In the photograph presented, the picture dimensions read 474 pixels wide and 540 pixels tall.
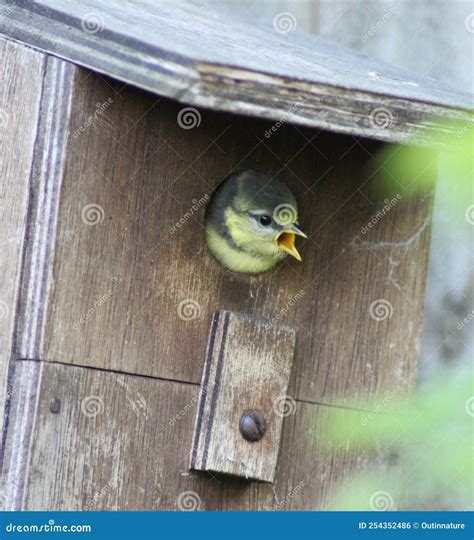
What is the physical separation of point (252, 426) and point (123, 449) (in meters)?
0.41

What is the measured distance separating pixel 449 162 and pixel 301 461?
1071 mm

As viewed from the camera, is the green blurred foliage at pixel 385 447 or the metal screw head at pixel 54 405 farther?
the green blurred foliage at pixel 385 447

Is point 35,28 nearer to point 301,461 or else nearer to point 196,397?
point 196,397

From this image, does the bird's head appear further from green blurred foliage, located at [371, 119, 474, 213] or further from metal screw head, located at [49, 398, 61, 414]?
metal screw head, located at [49, 398, 61, 414]

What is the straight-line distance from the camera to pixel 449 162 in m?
3.83

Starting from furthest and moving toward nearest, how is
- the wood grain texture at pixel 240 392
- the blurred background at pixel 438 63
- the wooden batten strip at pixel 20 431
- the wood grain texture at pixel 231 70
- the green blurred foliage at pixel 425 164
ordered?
1. the blurred background at pixel 438 63
2. the wood grain texture at pixel 240 392
3. the green blurred foliage at pixel 425 164
4. the wooden batten strip at pixel 20 431
5. the wood grain texture at pixel 231 70

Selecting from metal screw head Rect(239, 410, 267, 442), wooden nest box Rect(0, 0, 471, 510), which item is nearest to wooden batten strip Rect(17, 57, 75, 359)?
wooden nest box Rect(0, 0, 471, 510)

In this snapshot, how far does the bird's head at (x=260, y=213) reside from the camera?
12.1 ft

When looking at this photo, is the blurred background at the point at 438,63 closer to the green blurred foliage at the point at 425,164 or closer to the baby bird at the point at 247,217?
the green blurred foliage at the point at 425,164

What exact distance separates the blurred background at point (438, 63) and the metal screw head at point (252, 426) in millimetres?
1667

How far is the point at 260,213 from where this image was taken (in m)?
3.72

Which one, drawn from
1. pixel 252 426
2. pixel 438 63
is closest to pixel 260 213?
pixel 252 426

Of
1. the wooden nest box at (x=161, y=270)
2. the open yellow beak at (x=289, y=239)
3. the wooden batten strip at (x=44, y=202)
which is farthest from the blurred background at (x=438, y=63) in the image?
the wooden batten strip at (x=44, y=202)

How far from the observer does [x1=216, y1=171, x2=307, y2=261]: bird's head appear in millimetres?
3689
